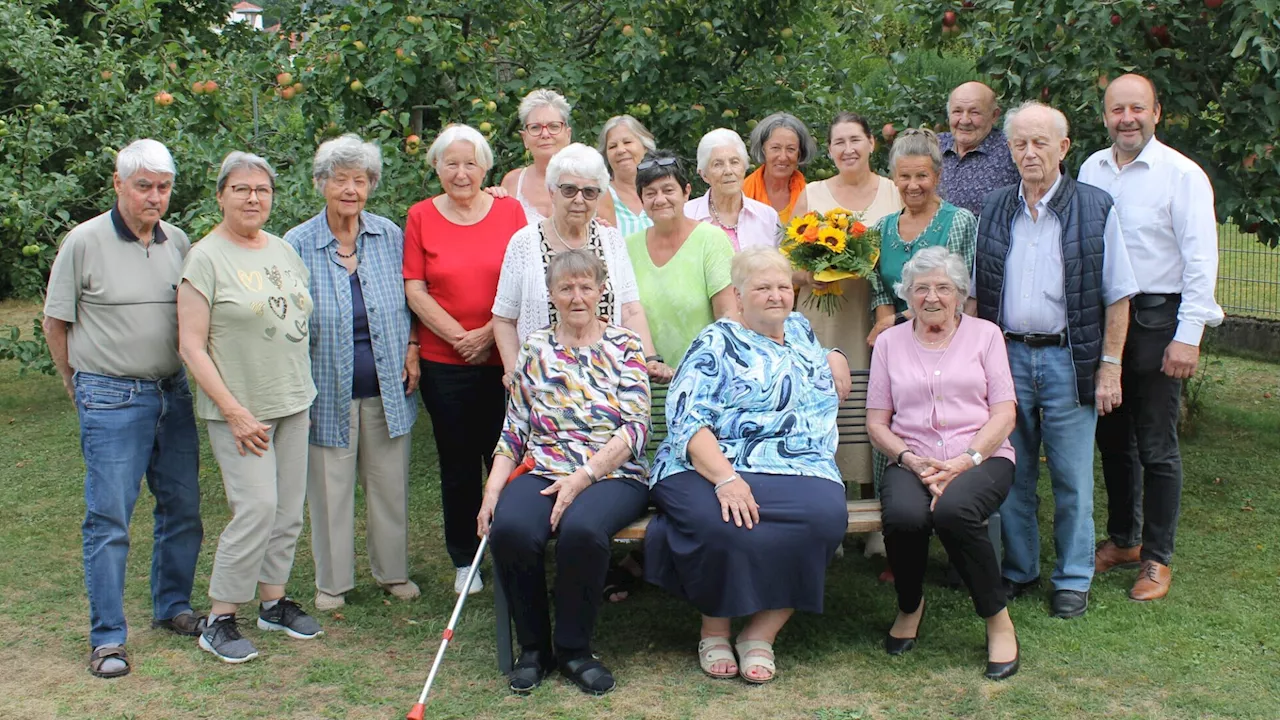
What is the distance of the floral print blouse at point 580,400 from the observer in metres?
4.27

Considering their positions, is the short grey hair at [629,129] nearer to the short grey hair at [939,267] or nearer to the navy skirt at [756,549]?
the short grey hair at [939,267]

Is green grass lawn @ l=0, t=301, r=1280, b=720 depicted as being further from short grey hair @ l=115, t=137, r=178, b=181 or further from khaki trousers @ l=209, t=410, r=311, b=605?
short grey hair @ l=115, t=137, r=178, b=181

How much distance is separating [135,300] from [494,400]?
148 centimetres

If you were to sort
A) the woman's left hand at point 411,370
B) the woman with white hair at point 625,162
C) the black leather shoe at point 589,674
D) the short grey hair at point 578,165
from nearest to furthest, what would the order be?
the black leather shoe at point 589,674 < the short grey hair at point 578,165 < the woman's left hand at point 411,370 < the woman with white hair at point 625,162

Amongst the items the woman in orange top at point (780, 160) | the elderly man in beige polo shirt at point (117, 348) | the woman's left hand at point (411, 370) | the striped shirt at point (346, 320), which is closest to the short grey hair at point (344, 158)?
the striped shirt at point (346, 320)

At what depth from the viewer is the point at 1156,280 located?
4.54 metres

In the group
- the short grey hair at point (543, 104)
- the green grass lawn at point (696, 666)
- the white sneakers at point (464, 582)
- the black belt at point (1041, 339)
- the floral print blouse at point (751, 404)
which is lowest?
the green grass lawn at point (696, 666)

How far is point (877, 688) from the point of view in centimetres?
402

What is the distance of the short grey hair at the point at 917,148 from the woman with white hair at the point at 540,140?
4.73 ft

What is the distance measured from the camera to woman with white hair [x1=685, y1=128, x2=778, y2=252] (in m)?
4.91

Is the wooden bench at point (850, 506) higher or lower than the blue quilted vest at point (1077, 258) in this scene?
lower

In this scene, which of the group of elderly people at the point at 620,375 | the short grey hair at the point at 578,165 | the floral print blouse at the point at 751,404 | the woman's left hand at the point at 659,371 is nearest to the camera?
the group of elderly people at the point at 620,375

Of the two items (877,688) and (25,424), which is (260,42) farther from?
(877,688)

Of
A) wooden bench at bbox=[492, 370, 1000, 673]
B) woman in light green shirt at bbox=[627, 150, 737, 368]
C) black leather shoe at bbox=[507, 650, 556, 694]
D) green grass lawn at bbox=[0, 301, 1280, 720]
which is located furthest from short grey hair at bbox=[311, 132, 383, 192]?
black leather shoe at bbox=[507, 650, 556, 694]
